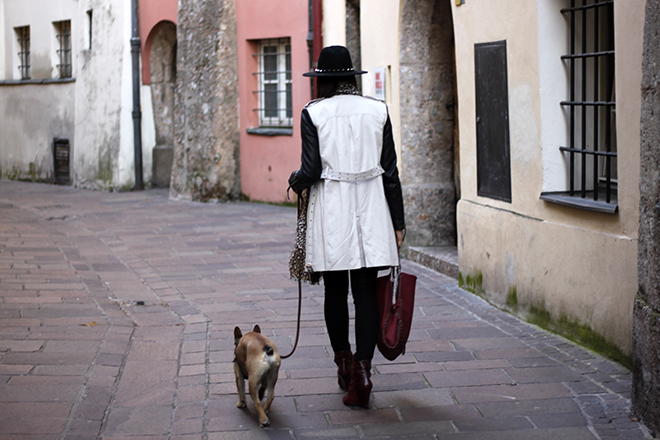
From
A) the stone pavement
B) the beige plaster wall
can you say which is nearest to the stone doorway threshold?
the stone pavement

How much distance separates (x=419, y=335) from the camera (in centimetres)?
570

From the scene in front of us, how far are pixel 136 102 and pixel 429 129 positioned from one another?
9.37 meters

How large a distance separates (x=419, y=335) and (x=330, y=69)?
6.91 feet

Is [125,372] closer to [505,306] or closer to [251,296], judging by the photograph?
[251,296]

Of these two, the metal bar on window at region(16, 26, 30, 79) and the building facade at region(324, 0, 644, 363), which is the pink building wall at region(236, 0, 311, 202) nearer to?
the building facade at region(324, 0, 644, 363)

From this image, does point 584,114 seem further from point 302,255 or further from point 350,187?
point 302,255

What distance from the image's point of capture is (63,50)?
19547 mm

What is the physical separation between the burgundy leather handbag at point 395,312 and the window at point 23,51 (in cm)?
1824

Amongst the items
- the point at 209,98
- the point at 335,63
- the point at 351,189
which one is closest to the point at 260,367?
the point at 351,189

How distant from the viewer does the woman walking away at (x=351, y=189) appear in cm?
427

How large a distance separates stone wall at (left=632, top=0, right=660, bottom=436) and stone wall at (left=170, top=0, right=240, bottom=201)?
11.2m

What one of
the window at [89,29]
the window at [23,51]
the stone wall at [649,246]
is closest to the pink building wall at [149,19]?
the window at [89,29]

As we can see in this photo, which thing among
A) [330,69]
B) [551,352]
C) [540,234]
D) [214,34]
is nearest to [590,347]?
[551,352]

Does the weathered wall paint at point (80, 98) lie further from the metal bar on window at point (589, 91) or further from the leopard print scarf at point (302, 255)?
the leopard print scarf at point (302, 255)
